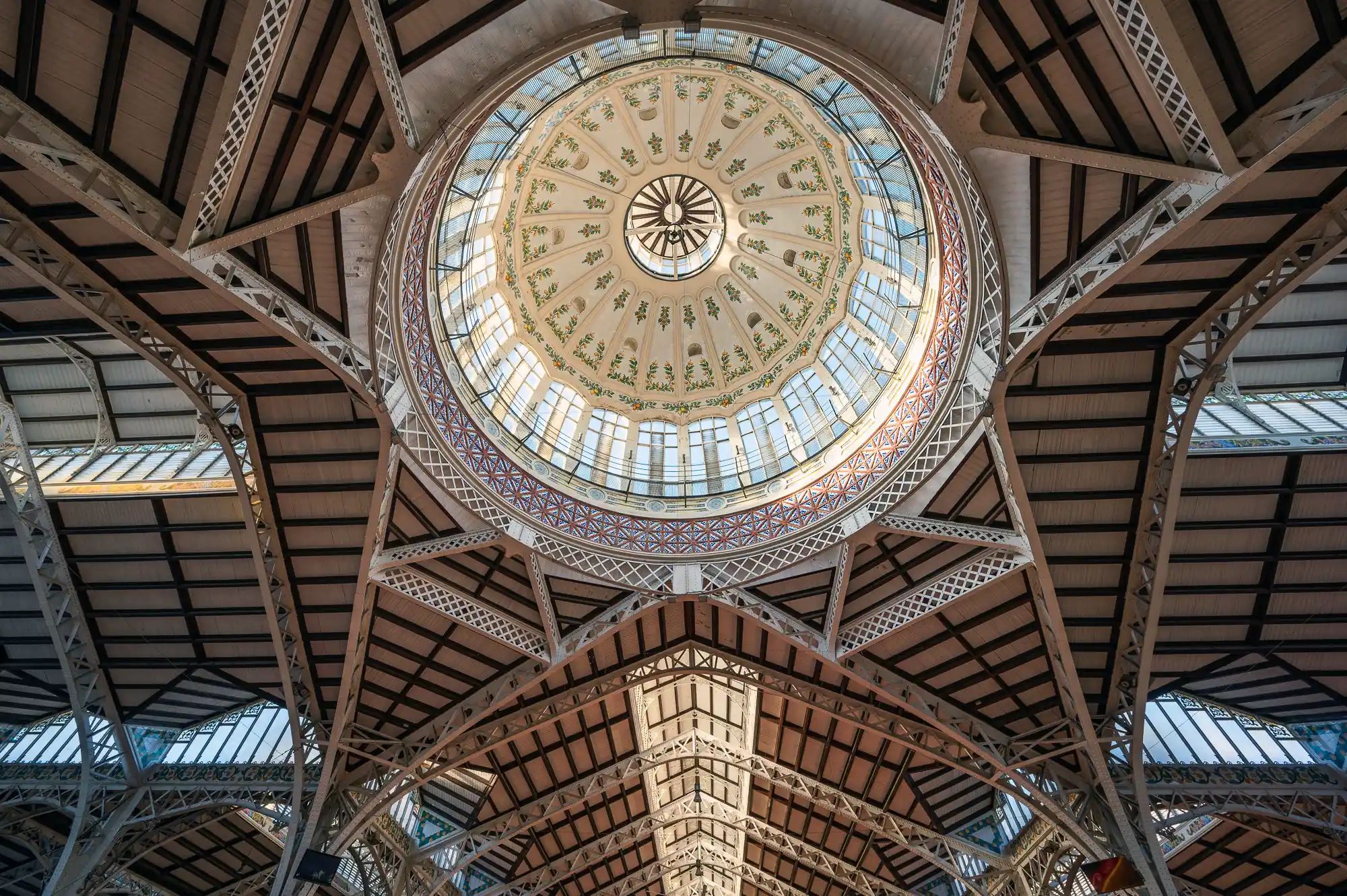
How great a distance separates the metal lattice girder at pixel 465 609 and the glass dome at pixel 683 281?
181 inches

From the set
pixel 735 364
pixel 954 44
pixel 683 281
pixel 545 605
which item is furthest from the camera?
pixel 683 281

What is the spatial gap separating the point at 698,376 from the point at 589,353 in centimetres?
475

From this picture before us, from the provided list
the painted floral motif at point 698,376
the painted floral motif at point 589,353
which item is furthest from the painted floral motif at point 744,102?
the painted floral motif at point 589,353

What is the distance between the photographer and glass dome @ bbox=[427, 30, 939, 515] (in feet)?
78.3

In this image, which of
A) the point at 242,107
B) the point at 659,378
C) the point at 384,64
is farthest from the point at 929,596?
the point at 242,107

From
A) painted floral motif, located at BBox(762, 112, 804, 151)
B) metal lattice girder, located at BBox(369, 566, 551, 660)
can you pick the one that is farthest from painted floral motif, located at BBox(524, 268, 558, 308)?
metal lattice girder, located at BBox(369, 566, 551, 660)

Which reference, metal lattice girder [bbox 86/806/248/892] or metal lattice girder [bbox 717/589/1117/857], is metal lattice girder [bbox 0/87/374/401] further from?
metal lattice girder [bbox 86/806/248/892]

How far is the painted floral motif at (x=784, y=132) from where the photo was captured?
2986 centimetres

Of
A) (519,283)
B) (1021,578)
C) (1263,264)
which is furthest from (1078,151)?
(519,283)

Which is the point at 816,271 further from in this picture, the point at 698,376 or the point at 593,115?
the point at 593,115

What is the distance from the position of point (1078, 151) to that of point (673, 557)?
1520 centimetres

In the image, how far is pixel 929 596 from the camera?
70.5ft

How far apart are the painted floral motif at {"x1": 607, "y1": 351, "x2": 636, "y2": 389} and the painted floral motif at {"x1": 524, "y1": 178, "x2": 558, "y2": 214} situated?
664cm

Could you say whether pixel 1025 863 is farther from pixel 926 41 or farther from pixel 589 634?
pixel 926 41
